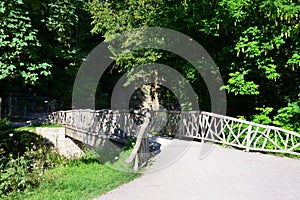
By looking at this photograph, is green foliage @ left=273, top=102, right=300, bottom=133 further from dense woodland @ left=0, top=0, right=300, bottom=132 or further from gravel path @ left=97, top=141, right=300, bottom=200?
gravel path @ left=97, top=141, right=300, bottom=200

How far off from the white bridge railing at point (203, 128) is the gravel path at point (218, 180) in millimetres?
699

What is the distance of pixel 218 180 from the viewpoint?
205 inches

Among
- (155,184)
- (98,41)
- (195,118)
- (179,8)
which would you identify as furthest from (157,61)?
(98,41)

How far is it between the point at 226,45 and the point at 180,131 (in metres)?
3.83

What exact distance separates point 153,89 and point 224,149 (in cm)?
771

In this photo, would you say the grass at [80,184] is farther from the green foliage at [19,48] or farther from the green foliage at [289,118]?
the green foliage at [19,48]

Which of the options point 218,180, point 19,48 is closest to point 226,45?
point 218,180

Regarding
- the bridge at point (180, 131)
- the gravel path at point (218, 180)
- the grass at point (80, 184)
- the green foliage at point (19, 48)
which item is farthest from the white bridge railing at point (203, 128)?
the green foliage at point (19, 48)

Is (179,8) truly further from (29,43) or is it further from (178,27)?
(29,43)

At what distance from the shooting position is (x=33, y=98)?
23.0 meters

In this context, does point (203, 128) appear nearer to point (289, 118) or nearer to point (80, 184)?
point (289, 118)

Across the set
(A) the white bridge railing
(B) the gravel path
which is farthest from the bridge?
(B) the gravel path

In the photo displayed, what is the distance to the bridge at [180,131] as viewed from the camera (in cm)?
719

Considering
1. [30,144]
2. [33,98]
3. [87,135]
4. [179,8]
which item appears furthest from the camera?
[33,98]
